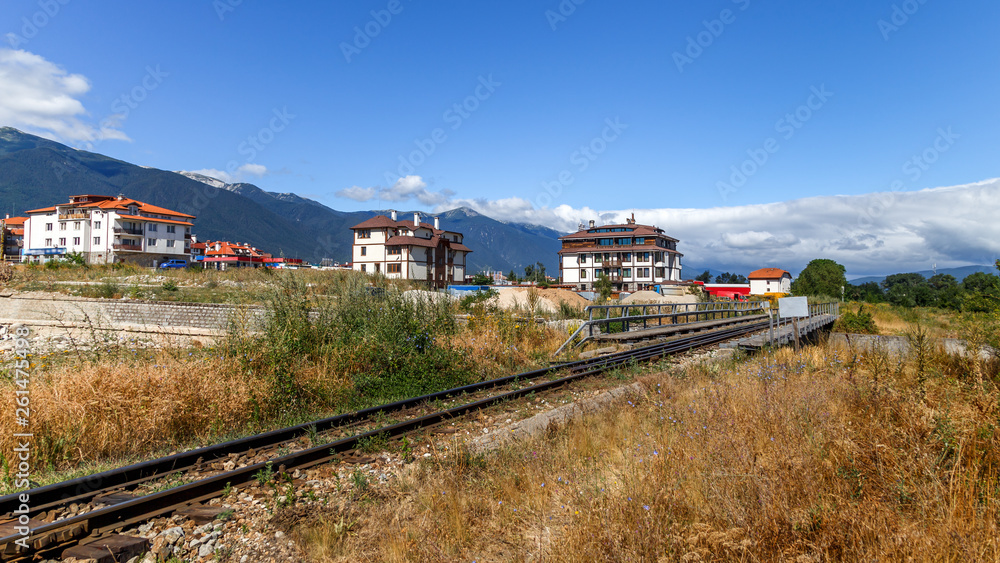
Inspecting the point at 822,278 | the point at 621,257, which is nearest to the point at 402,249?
the point at 621,257

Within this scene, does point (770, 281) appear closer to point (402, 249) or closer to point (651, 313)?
point (402, 249)

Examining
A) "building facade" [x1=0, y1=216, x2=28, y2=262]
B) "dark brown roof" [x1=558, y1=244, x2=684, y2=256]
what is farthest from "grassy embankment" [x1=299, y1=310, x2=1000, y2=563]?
"building facade" [x1=0, y1=216, x2=28, y2=262]

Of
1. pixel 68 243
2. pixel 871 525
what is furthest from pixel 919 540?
pixel 68 243

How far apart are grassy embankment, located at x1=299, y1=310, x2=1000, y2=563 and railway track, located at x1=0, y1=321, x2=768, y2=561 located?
4.46 ft

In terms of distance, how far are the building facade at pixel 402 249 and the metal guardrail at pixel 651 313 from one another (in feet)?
141

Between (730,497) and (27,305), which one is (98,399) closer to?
(730,497)

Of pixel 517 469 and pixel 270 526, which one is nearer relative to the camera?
pixel 270 526

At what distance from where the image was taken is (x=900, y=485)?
3.36 meters

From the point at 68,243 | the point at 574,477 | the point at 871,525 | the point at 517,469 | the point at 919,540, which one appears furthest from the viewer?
the point at 68,243

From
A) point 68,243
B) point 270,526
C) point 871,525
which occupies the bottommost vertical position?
point 270,526

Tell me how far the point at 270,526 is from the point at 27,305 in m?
33.3

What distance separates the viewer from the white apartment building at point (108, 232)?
241 feet

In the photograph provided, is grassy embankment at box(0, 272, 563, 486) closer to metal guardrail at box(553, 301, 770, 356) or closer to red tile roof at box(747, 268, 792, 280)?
metal guardrail at box(553, 301, 770, 356)

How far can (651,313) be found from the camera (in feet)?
91.4
